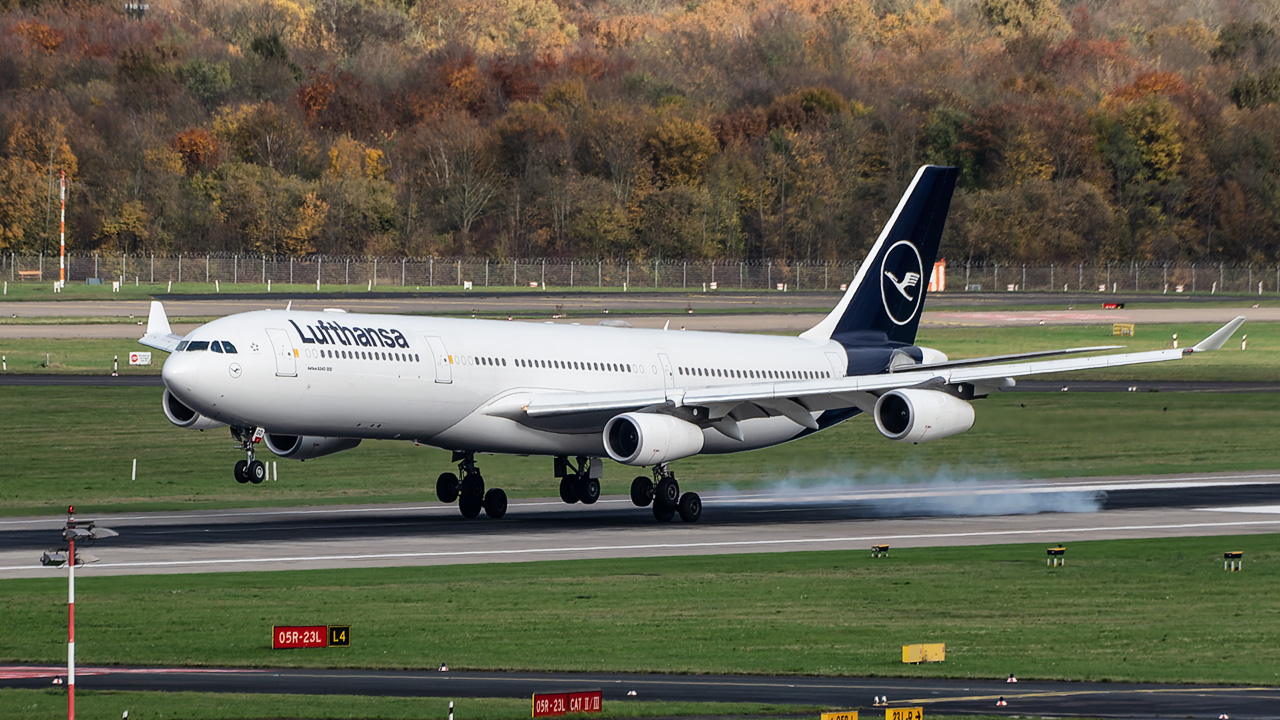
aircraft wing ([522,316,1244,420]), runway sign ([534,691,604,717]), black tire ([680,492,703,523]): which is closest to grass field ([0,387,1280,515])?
aircraft wing ([522,316,1244,420])

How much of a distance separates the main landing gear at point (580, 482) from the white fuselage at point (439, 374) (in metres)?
2.59

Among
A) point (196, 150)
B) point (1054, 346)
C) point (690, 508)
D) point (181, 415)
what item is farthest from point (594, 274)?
point (181, 415)

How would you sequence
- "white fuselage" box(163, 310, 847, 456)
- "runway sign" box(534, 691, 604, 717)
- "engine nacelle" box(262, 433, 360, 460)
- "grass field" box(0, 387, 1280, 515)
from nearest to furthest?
1. "runway sign" box(534, 691, 604, 717)
2. "white fuselage" box(163, 310, 847, 456)
3. "engine nacelle" box(262, 433, 360, 460)
4. "grass field" box(0, 387, 1280, 515)

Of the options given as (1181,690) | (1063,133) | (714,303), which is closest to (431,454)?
(1181,690)

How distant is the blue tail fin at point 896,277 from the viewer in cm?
6084

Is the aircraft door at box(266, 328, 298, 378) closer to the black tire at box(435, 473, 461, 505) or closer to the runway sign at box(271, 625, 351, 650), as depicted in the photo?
the black tire at box(435, 473, 461, 505)

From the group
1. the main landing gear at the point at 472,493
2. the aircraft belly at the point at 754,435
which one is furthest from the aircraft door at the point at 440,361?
the aircraft belly at the point at 754,435

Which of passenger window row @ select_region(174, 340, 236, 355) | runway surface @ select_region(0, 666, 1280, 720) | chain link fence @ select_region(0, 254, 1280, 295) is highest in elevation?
chain link fence @ select_region(0, 254, 1280, 295)

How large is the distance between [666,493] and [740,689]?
25.6 m

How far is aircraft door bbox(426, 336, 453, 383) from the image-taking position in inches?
1854

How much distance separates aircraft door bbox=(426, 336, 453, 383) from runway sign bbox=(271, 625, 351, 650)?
1782 centimetres

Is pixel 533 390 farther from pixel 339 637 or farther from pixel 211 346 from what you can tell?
pixel 339 637

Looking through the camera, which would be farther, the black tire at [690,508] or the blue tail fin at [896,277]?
the blue tail fin at [896,277]

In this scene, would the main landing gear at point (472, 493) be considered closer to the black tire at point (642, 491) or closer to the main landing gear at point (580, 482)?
the main landing gear at point (580, 482)
